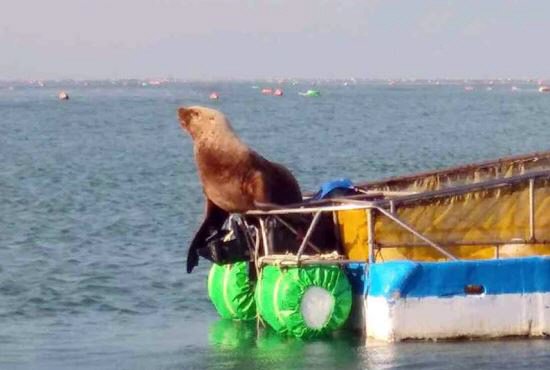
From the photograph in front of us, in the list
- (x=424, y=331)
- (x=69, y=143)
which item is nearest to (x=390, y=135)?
(x=69, y=143)

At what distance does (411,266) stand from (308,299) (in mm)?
1068

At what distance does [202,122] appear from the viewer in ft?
53.4

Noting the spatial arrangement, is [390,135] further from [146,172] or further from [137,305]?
[137,305]

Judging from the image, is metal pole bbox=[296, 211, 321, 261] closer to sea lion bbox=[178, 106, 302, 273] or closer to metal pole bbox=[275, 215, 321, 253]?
metal pole bbox=[275, 215, 321, 253]

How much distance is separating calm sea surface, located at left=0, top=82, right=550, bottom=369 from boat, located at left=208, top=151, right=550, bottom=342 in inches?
8.2

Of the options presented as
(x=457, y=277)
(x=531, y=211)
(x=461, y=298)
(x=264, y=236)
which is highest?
(x=531, y=211)

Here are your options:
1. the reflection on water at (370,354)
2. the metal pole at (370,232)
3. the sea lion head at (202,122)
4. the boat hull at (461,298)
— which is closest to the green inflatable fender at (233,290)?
the reflection on water at (370,354)

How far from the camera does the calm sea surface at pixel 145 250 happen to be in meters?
14.4

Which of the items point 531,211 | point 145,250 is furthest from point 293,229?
point 145,250

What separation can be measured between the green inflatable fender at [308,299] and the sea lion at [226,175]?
89 centimetres

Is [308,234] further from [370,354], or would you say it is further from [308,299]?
Answer: [370,354]

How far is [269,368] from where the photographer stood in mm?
13844

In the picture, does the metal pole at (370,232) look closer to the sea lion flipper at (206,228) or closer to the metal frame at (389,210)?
the metal frame at (389,210)

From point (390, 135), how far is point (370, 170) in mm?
21697
